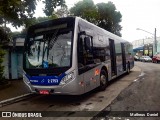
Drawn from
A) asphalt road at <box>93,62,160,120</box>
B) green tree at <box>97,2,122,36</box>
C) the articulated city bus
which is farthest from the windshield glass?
green tree at <box>97,2,122,36</box>

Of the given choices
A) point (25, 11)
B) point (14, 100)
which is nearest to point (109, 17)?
point (25, 11)

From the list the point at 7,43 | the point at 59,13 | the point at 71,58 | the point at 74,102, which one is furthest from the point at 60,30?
the point at 59,13

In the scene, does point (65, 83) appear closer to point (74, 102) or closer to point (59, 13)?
point (74, 102)

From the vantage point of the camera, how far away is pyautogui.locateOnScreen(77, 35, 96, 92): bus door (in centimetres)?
876

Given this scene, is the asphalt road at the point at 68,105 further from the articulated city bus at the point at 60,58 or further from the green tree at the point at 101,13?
the green tree at the point at 101,13

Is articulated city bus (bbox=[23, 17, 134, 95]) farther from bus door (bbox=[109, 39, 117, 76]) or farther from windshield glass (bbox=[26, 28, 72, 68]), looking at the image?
bus door (bbox=[109, 39, 117, 76])

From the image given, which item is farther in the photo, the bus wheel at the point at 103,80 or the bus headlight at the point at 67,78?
the bus wheel at the point at 103,80

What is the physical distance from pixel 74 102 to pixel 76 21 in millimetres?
3072

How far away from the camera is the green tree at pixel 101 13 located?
38.2 m

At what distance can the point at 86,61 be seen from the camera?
9.24 m

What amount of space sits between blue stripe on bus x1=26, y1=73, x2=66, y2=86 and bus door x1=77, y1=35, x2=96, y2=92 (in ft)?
2.72

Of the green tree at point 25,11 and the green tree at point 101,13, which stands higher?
the green tree at point 101,13

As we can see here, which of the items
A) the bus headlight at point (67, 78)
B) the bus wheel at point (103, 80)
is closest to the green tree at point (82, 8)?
the bus wheel at point (103, 80)

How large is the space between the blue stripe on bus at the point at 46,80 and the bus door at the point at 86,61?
830 mm
